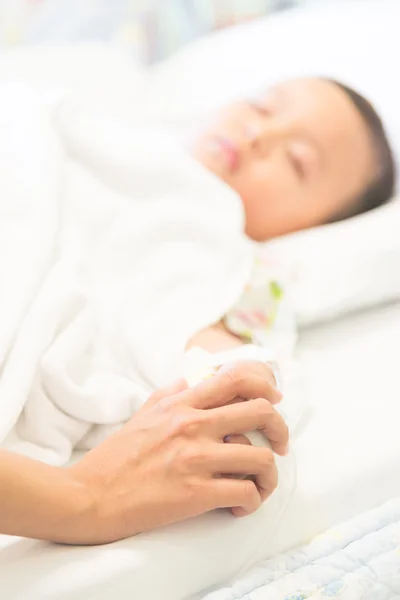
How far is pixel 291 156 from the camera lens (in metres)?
1.17

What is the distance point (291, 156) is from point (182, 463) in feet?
2.16

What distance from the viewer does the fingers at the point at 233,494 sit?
2.17 feet

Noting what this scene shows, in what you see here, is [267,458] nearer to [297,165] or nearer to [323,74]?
[297,165]

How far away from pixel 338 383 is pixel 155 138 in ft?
1.54

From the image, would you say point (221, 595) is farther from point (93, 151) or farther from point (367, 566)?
Result: point (93, 151)

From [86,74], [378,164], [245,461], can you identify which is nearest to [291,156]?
[378,164]

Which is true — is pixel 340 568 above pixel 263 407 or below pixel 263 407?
below

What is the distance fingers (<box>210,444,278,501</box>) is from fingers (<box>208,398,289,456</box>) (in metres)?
0.02

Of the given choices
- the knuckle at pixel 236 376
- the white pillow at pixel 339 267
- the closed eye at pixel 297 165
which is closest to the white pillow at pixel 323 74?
the white pillow at pixel 339 267

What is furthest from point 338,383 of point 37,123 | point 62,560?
point 37,123

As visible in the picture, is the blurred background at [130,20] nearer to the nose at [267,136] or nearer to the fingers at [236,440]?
the nose at [267,136]

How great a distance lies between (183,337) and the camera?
888mm

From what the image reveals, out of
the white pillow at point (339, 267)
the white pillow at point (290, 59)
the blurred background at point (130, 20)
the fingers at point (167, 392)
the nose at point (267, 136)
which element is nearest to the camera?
the fingers at point (167, 392)

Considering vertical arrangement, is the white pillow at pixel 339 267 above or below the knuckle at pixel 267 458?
below
